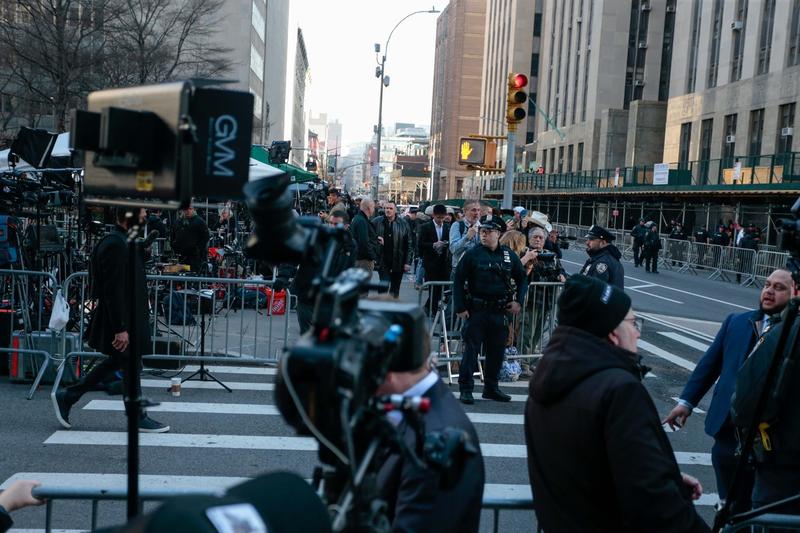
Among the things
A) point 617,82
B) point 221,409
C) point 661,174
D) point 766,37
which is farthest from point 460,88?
point 221,409

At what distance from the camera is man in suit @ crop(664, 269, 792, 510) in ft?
17.1

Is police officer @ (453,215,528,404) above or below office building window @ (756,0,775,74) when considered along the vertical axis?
below

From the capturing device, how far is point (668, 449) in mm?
3133

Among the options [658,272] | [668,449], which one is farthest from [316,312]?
[658,272]

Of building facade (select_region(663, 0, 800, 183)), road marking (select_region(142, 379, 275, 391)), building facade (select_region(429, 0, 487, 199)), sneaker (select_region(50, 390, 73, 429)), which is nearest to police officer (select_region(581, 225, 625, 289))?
road marking (select_region(142, 379, 275, 391))

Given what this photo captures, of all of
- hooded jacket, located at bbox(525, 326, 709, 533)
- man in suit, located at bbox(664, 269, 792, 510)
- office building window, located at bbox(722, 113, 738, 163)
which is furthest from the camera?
office building window, located at bbox(722, 113, 738, 163)

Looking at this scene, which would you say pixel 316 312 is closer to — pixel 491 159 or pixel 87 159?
pixel 87 159

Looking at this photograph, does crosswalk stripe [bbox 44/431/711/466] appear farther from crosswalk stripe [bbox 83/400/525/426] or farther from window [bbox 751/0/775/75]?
window [bbox 751/0/775/75]

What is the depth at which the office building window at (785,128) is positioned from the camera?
38.7 metres

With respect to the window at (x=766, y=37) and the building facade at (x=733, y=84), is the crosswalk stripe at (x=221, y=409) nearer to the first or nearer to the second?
the building facade at (x=733, y=84)

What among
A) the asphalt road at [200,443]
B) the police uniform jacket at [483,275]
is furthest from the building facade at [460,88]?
the asphalt road at [200,443]

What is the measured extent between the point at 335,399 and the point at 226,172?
136 centimetres

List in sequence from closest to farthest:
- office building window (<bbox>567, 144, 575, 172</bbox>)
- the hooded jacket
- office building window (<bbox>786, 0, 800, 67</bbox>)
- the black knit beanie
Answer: the hooded jacket < the black knit beanie < office building window (<bbox>786, 0, 800, 67</bbox>) < office building window (<bbox>567, 144, 575, 172</bbox>)

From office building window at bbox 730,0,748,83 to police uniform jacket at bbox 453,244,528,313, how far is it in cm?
3960
